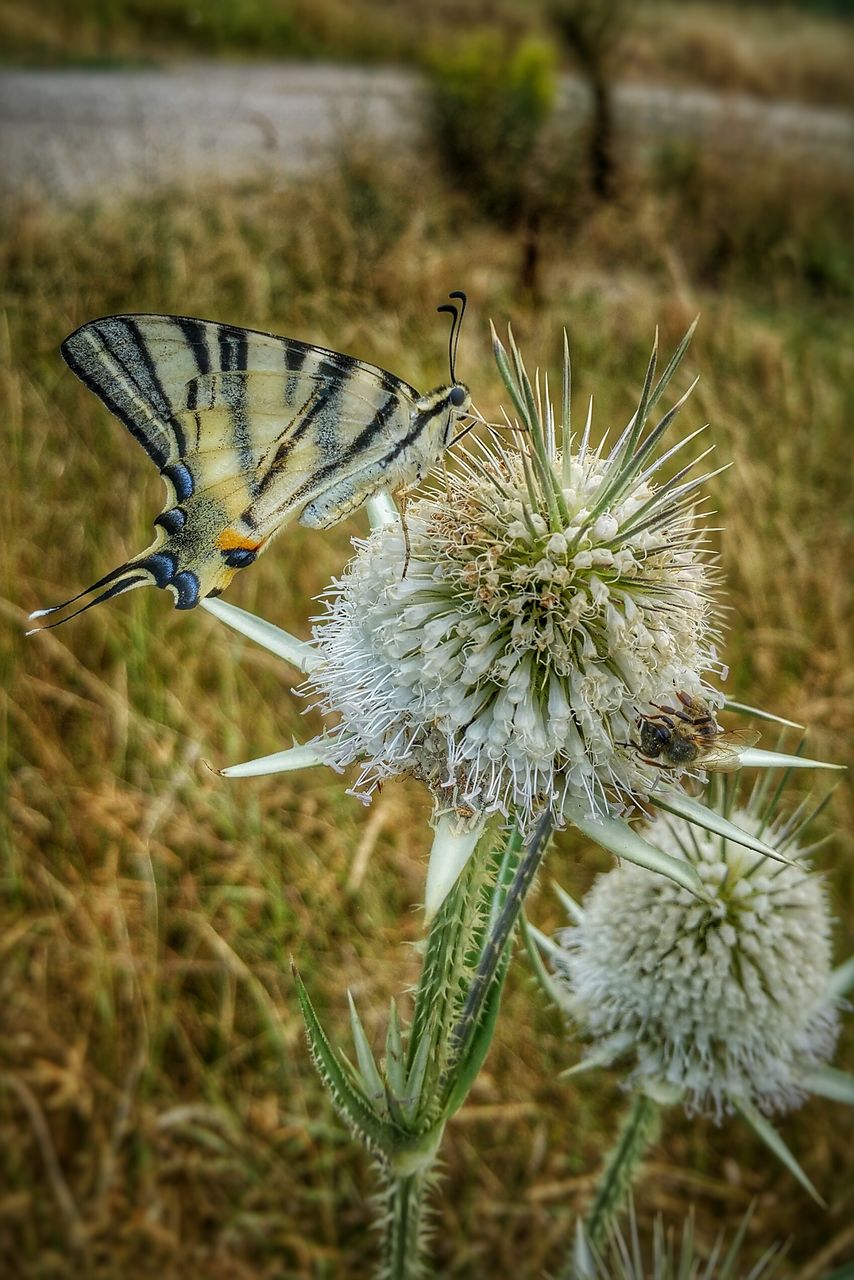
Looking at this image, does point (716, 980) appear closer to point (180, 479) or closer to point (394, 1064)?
point (394, 1064)

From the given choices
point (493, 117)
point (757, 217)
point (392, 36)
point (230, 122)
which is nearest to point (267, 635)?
point (493, 117)

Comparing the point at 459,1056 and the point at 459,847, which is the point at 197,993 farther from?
the point at 459,847

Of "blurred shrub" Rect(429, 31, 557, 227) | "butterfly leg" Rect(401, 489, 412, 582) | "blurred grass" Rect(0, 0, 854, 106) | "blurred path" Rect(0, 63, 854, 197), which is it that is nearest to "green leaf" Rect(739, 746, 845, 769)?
"butterfly leg" Rect(401, 489, 412, 582)

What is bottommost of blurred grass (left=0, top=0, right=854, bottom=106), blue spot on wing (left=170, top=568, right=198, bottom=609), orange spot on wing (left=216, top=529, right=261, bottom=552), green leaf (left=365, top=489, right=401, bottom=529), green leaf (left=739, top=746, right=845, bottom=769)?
green leaf (left=739, top=746, right=845, bottom=769)

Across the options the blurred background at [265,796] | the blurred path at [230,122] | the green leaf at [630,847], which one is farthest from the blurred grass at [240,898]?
the blurred path at [230,122]

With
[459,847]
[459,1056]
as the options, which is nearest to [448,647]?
Answer: [459,847]

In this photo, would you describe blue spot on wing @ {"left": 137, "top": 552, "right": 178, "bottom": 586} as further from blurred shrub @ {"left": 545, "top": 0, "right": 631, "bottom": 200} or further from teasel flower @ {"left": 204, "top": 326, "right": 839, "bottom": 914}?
blurred shrub @ {"left": 545, "top": 0, "right": 631, "bottom": 200}

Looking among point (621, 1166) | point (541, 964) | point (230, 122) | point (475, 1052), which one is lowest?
point (621, 1166)

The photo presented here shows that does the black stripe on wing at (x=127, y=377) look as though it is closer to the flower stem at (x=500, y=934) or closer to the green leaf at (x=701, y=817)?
the flower stem at (x=500, y=934)
